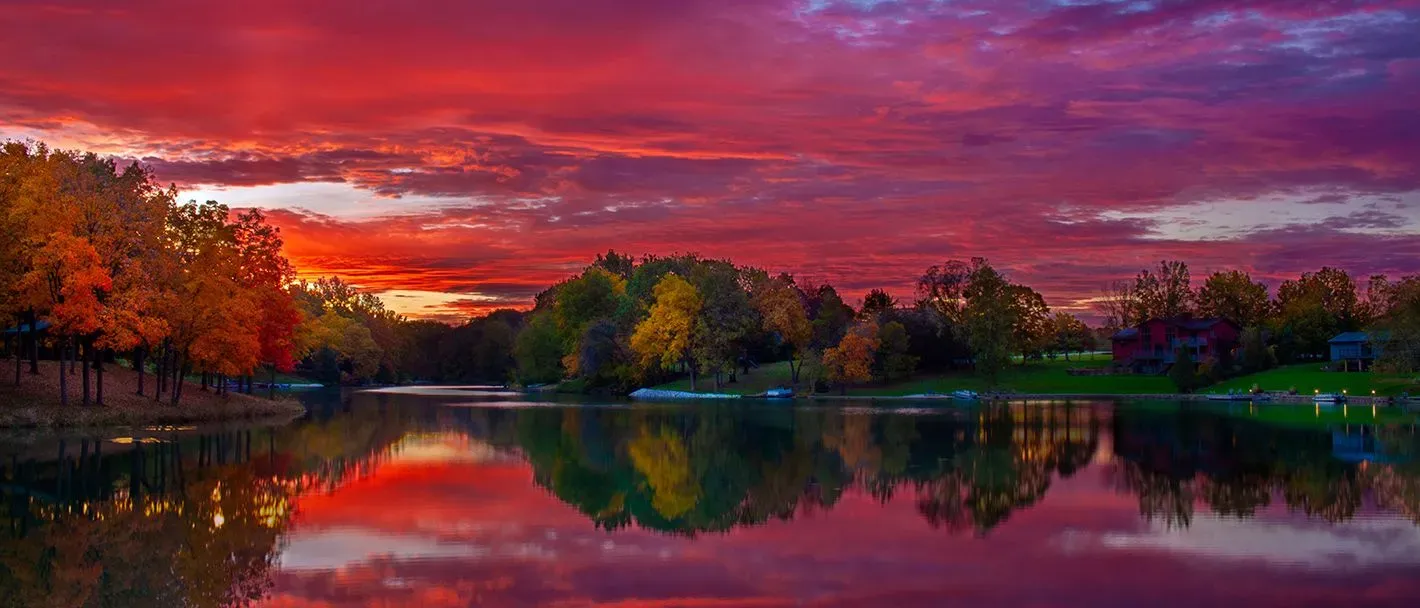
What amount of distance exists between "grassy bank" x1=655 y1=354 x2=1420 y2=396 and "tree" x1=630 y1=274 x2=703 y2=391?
4.96 metres

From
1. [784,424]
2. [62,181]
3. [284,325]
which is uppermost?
[62,181]

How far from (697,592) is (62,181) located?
4236 centimetres

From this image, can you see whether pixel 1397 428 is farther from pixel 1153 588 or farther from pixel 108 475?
pixel 108 475

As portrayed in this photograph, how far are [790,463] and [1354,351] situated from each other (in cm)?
8637

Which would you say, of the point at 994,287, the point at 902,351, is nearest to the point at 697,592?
the point at 902,351

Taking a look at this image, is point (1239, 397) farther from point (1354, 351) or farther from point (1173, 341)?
point (1173, 341)

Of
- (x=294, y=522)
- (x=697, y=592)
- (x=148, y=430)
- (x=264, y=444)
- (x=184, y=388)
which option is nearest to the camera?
(x=697, y=592)

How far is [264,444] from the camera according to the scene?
4228 cm

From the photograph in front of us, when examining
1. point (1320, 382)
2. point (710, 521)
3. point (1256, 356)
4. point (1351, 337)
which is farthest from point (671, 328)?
point (710, 521)

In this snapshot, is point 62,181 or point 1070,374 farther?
point 1070,374

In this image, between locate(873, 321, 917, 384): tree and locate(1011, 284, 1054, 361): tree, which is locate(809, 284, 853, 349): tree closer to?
locate(873, 321, 917, 384): tree

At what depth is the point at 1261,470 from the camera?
103 ft

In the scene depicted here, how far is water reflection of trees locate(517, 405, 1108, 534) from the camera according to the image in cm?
2436

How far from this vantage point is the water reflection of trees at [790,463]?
959 inches
